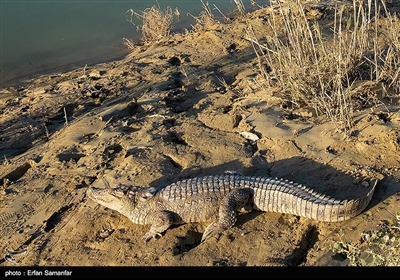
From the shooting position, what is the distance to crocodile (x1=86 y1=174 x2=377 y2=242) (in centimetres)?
372


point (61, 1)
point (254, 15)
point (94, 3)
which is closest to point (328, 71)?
point (254, 15)

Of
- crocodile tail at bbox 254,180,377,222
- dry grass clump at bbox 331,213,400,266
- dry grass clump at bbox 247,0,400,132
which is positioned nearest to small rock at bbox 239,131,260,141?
dry grass clump at bbox 247,0,400,132

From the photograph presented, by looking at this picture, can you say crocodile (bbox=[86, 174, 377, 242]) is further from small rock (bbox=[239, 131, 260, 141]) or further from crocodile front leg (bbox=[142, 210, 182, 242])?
small rock (bbox=[239, 131, 260, 141])

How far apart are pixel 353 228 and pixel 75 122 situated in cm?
371

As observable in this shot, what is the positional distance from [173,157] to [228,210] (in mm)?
1154

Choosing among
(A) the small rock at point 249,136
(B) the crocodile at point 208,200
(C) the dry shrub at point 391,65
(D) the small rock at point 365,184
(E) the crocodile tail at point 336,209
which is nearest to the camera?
(E) the crocodile tail at point 336,209

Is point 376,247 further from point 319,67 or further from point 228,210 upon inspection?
point 319,67

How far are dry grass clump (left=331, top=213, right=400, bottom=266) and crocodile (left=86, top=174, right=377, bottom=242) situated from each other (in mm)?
279

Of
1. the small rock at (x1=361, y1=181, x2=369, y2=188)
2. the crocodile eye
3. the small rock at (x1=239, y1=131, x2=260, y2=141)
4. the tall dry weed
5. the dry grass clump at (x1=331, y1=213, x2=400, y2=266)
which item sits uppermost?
the tall dry weed

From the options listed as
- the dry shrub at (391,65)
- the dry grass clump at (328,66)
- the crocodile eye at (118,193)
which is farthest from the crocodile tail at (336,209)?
the dry shrub at (391,65)

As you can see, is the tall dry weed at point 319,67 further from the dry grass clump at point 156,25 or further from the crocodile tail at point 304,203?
the dry grass clump at point 156,25

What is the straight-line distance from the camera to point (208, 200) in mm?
3904

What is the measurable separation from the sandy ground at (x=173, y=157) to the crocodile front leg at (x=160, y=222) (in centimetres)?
8

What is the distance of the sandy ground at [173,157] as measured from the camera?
357 centimetres
